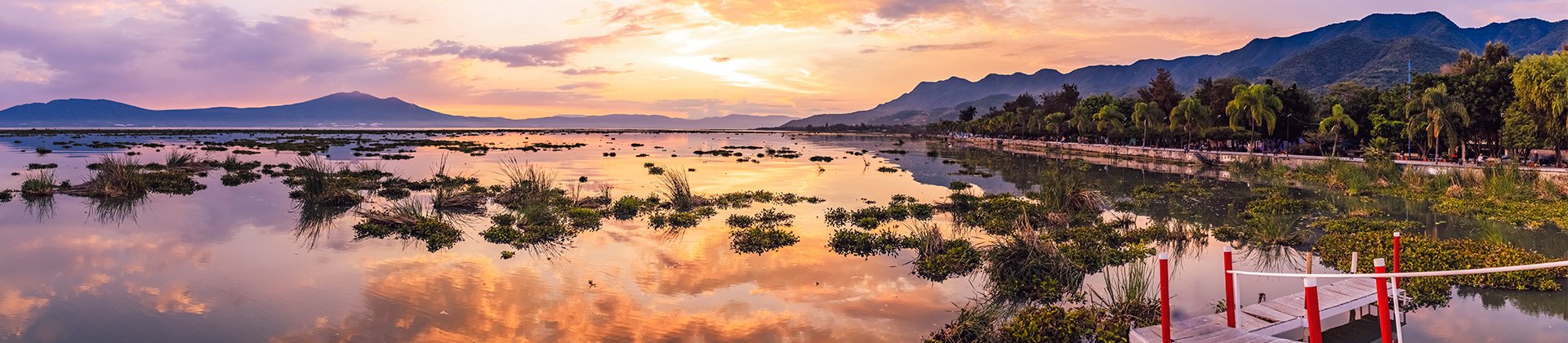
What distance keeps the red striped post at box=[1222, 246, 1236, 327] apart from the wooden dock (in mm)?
86

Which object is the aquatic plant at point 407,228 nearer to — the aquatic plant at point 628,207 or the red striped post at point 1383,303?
the aquatic plant at point 628,207

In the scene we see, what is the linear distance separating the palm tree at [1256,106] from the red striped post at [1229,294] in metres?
68.9

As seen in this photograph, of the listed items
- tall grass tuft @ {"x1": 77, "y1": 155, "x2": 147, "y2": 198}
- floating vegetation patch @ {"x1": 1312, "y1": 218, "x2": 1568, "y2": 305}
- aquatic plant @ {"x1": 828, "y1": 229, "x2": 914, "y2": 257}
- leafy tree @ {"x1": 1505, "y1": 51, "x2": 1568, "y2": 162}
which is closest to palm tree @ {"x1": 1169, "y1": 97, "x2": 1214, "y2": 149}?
leafy tree @ {"x1": 1505, "y1": 51, "x2": 1568, "y2": 162}

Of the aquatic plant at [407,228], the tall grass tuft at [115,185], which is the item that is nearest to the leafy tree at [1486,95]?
the aquatic plant at [407,228]

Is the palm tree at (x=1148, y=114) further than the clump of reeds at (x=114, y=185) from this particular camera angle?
Yes

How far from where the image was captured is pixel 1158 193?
38.6m

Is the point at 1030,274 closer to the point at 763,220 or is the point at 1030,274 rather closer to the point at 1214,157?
the point at 763,220

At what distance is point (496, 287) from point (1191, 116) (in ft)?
271

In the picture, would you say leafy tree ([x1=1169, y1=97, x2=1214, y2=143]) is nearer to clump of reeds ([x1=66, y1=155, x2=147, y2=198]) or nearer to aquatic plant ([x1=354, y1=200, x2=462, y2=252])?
aquatic plant ([x1=354, y1=200, x2=462, y2=252])

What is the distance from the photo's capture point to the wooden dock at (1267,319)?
1117cm

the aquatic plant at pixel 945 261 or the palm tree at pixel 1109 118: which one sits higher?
the palm tree at pixel 1109 118

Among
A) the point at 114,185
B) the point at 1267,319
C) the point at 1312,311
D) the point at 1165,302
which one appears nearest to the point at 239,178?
the point at 114,185

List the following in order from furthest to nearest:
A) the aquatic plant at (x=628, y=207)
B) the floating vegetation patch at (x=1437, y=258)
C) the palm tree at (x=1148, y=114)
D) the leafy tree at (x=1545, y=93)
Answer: the palm tree at (x=1148, y=114), the leafy tree at (x=1545, y=93), the aquatic plant at (x=628, y=207), the floating vegetation patch at (x=1437, y=258)

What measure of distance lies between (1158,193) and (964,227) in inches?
734
